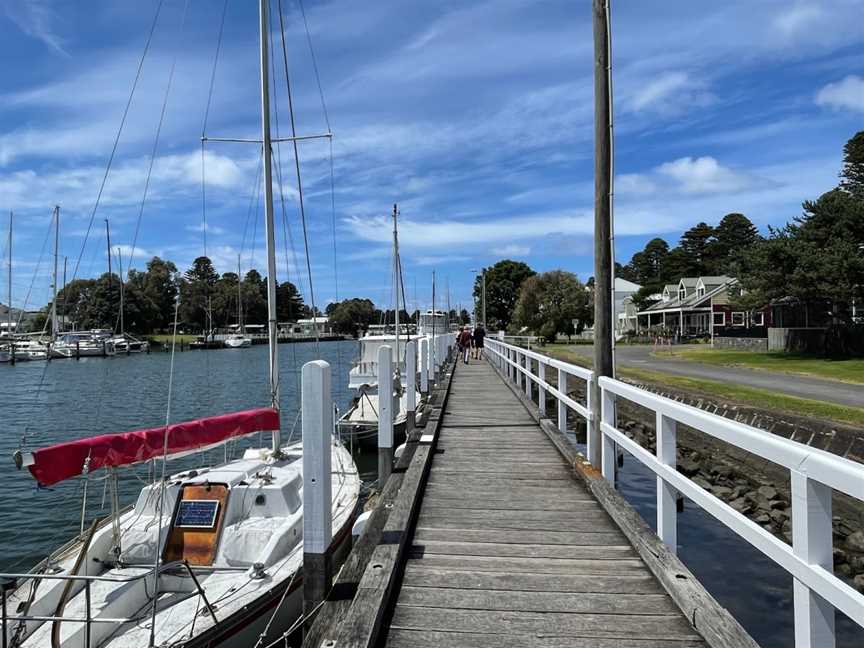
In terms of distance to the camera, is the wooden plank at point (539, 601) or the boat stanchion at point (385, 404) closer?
the wooden plank at point (539, 601)

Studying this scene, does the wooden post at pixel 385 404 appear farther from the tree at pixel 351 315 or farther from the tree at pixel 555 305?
the tree at pixel 351 315

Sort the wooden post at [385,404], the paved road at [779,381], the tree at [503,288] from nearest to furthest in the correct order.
→ the wooden post at [385,404], the paved road at [779,381], the tree at [503,288]

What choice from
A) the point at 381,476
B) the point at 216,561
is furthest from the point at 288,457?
the point at 216,561

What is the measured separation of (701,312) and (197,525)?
203ft

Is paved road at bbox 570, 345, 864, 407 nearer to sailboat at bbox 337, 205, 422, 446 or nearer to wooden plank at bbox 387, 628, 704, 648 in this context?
sailboat at bbox 337, 205, 422, 446

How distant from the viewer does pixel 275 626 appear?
607 cm

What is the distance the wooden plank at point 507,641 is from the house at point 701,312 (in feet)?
164

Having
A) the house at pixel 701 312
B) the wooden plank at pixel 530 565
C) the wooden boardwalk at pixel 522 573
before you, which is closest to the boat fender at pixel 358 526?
the wooden boardwalk at pixel 522 573

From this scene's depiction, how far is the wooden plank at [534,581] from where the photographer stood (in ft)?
12.9

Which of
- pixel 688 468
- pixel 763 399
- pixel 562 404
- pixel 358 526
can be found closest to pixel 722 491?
pixel 688 468

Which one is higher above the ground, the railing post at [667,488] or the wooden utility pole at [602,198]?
the wooden utility pole at [602,198]

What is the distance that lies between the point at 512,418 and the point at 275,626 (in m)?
6.19

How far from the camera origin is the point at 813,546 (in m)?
2.30

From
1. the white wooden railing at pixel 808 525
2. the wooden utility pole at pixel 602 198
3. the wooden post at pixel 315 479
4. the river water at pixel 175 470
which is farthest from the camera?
the river water at pixel 175 470
